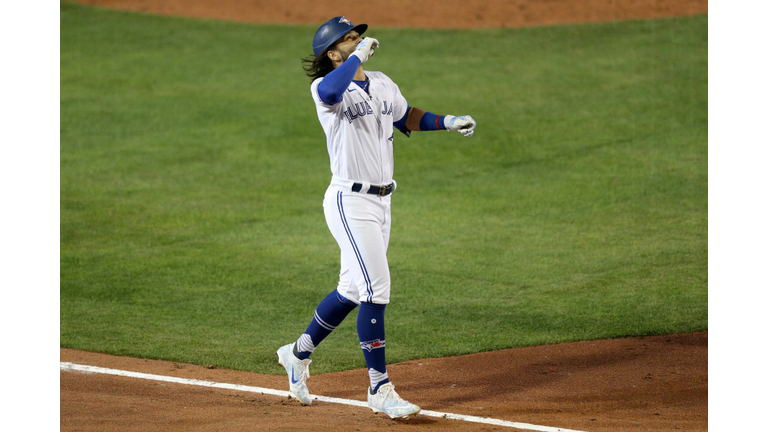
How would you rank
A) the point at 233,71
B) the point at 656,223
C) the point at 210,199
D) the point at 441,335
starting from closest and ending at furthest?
the point at 441,335 < the point at 656,223 < the point at 210,199 < the point at 233,71

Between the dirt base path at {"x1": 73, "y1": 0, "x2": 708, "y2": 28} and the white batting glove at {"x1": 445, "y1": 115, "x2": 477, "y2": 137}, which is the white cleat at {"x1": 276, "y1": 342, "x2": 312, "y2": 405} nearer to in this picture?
the white batting glove at {"x1": 445, "y1": 115, "x2": 477, "y2": 137}

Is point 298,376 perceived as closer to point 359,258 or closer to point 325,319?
point 325,319

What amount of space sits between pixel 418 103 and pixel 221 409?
10517 millimetres

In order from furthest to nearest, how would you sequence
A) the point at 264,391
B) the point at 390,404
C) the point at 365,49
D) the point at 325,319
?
the point at 264,391, the point at 325,319, the point at 390,404, the point at 365,49

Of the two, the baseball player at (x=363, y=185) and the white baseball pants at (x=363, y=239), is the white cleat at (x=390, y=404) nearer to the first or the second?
the baseball player at (x=363, y=185)

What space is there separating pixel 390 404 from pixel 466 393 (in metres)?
0.73

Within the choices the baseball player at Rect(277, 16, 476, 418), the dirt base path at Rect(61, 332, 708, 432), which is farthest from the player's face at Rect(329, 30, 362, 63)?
the dirt base path at Rect(61, 332, 708, 432)

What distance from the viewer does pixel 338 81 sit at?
170 inches

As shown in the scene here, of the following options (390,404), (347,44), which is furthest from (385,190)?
(390,404)

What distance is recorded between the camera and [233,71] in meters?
17.2

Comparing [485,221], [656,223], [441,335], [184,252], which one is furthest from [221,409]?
[656,223]

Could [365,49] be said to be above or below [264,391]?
above

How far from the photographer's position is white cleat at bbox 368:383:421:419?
4504 millimetres

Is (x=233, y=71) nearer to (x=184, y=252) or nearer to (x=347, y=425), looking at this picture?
(x=184, y=252)
